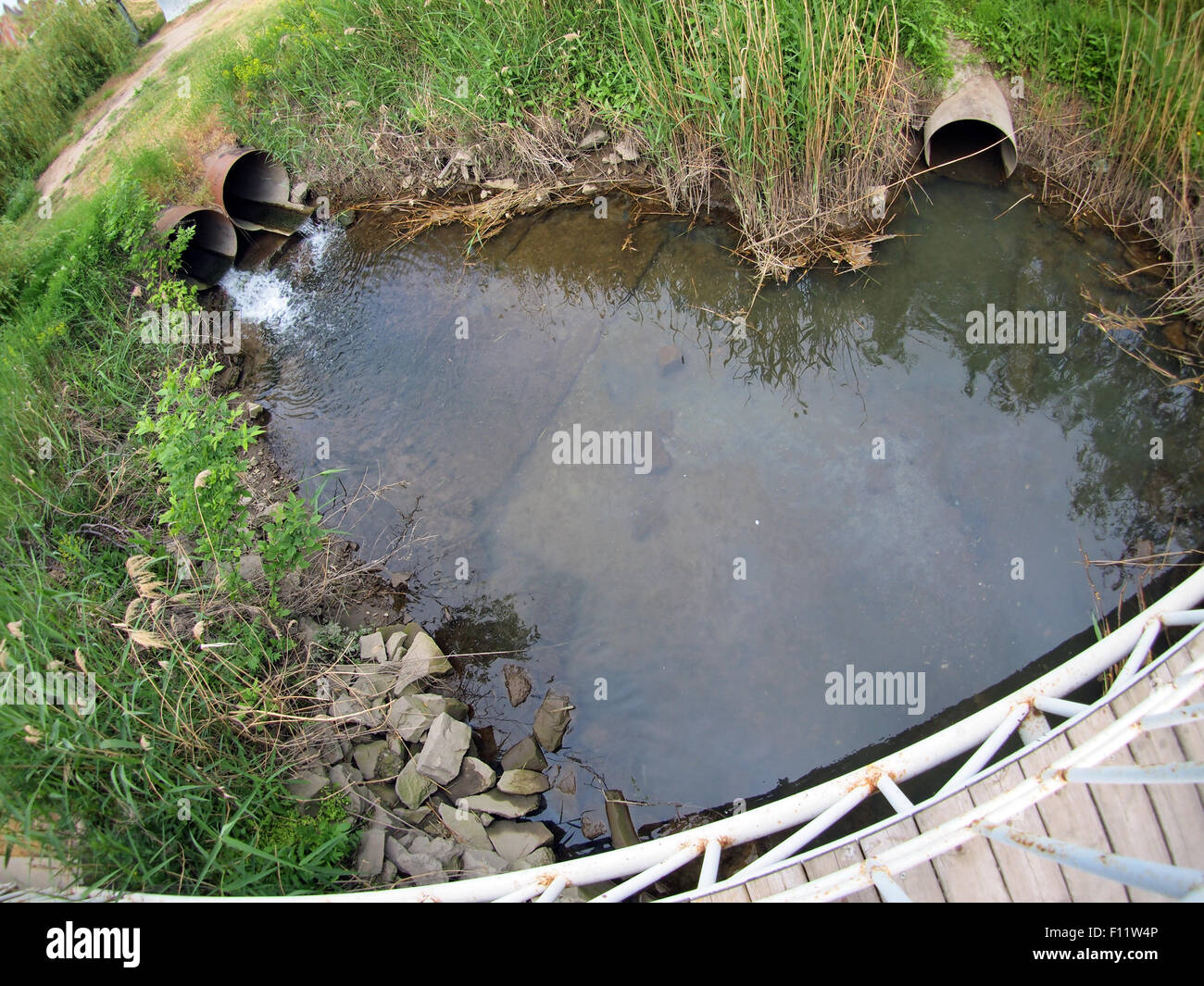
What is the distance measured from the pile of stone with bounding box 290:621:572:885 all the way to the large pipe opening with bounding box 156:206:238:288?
13.1 ft

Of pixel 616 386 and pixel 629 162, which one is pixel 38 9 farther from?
pixel 616 386

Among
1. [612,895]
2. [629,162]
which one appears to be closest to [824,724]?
[612,895]

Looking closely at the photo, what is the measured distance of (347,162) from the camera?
618cm

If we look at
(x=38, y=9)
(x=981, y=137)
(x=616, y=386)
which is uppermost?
(x=38, y=9)

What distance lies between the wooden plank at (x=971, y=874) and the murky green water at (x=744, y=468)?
124 centimetres

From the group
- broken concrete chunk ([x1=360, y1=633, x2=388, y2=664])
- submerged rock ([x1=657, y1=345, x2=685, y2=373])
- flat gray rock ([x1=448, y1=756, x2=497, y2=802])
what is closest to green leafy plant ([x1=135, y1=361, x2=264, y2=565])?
broken concrete chunk ([x1=360, y1=633, x2=388, y2=664])

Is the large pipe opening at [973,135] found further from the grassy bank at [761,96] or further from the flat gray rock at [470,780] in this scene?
the flat gray rock at [470,780]

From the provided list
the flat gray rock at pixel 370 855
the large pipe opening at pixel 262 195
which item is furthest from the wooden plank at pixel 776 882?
the large pipe opening at pixel 262 195

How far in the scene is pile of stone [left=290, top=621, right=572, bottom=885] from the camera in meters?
3.16

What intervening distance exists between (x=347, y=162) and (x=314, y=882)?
5726mm

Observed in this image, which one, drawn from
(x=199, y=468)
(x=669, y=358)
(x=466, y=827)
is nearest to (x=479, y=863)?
(x=466, y=827)

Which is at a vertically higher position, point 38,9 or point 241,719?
point 38,9

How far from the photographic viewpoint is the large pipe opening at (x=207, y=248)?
5.87m

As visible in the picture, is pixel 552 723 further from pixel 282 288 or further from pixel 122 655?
pixel 282 288
